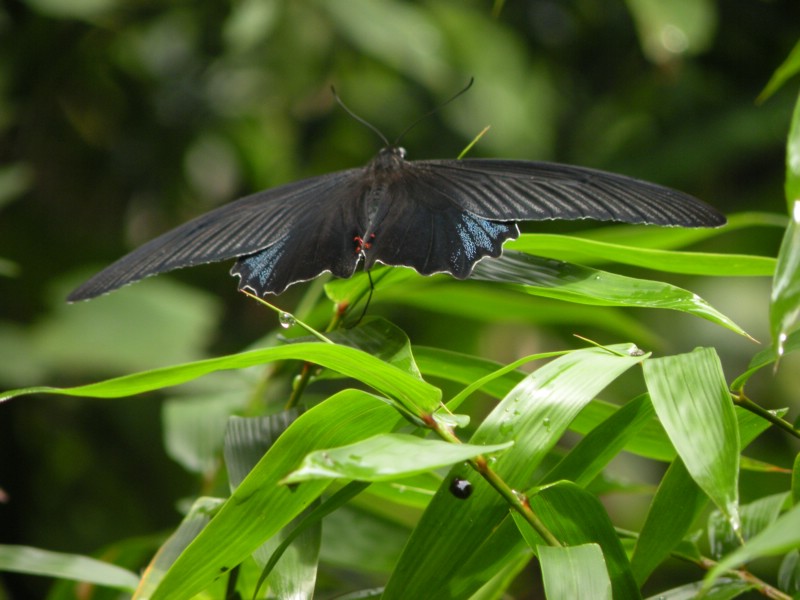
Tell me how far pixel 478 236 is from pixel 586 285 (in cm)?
11

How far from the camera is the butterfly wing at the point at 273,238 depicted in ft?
2.29

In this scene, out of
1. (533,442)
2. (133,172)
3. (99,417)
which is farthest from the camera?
(133,172)

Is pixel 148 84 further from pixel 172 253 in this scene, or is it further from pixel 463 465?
pixel 463 465

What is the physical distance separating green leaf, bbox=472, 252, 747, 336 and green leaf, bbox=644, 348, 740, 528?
0.05 metres

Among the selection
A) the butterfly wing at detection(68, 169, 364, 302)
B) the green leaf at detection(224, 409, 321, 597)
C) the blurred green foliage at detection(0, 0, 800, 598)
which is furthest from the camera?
the blurred green foliage at detection(0, 0, 800, 598)

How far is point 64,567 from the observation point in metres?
0.65

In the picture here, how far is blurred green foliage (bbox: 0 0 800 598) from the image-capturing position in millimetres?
1833

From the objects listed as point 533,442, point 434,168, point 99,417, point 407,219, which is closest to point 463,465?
point 533,442

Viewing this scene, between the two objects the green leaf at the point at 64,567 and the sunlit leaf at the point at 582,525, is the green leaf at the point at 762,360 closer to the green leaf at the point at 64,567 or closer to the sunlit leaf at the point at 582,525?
the sunlit leaf at the point at 582,525

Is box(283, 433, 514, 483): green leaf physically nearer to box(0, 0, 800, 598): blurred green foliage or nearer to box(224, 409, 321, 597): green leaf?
box(224, 409, 321, 597): green leaf

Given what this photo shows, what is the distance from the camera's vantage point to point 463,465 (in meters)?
0.48

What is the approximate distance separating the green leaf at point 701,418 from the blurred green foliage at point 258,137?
130 cm

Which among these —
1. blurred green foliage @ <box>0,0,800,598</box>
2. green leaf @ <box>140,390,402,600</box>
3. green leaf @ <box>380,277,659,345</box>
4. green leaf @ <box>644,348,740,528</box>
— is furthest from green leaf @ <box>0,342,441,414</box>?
blurred green foliage @ <box>0,0,800,598</box>

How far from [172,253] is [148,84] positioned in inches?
60.8
